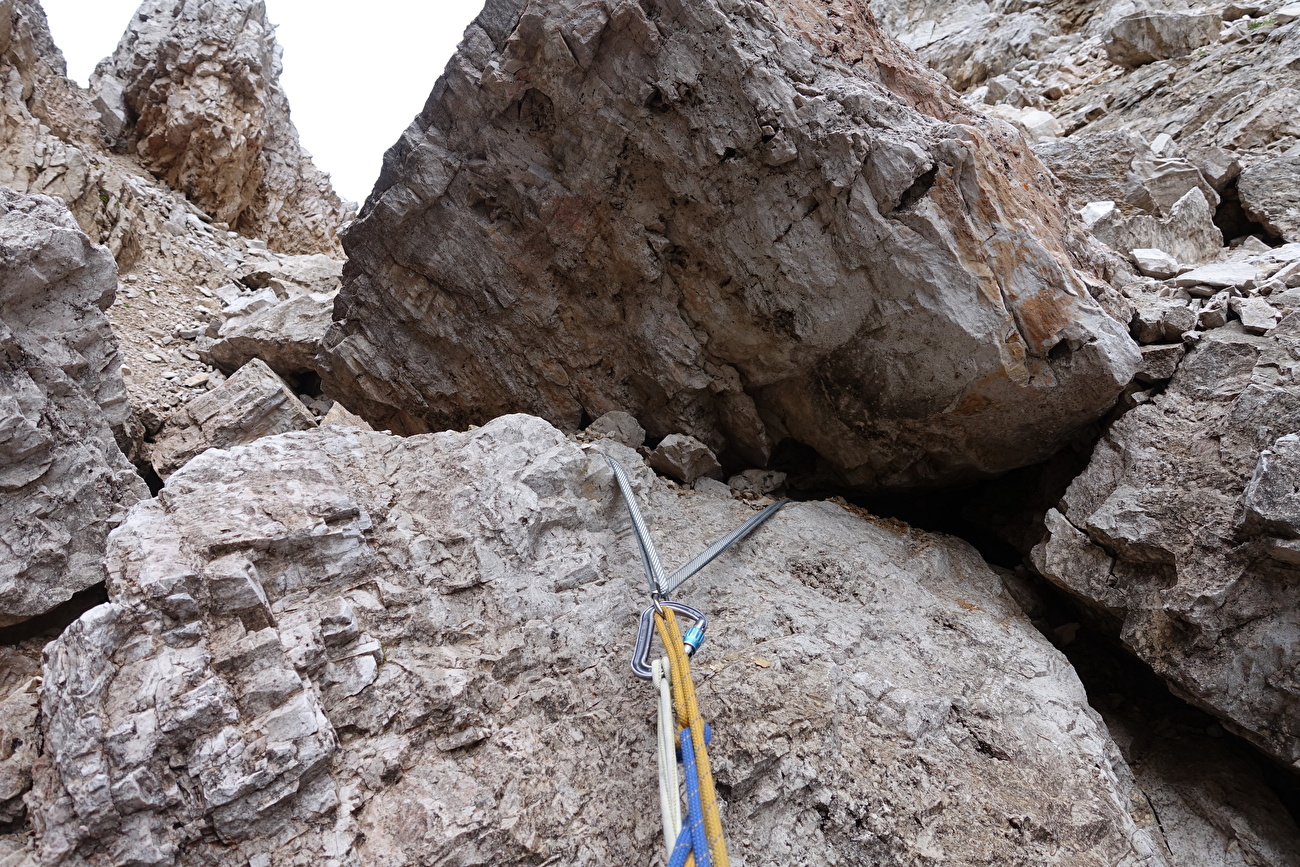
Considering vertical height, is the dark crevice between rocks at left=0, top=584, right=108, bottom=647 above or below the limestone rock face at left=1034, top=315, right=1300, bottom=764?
above

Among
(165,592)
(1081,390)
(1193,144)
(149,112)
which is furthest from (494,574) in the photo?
(149,112)

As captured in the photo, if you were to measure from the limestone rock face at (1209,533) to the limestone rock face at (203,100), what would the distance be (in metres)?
15.8

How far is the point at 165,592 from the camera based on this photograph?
83.5 inches

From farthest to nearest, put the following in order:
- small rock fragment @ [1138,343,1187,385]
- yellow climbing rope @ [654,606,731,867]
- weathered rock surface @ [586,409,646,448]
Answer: weathered rock surface @ [586,409,646,448] → small rock fragment @ [1138,343,1187,385] → yellow climbing rope @ [654,606,731,867]

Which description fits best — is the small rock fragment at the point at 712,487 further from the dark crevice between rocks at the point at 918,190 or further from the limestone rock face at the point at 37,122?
the limestone rock face at the point at 37,122

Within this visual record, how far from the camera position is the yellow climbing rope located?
6.13ft

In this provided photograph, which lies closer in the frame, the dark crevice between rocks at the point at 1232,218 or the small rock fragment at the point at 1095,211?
the small rock fragment at the point at 1095,211

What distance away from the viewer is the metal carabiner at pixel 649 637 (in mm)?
2535

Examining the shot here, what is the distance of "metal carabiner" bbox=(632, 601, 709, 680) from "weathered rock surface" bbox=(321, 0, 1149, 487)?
6.28 feet

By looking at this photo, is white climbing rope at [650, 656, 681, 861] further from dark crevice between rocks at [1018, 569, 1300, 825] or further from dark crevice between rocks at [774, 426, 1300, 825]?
dark crevice between rocks at [1018, 569, 1300, 825]

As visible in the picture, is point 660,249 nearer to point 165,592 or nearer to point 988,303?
point 988,303

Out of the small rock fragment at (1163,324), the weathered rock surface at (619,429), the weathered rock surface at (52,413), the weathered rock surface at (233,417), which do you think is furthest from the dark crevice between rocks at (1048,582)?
the weathered rock surface at (233,417)

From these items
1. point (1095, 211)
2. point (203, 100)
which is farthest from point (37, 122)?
point (1095, 211)

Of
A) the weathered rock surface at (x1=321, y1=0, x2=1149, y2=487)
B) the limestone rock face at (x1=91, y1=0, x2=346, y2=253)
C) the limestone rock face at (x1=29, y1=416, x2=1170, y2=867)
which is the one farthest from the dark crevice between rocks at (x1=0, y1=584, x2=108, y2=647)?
the limestone rock face at (x1=91, y1=0, x2=346, y2=253)
